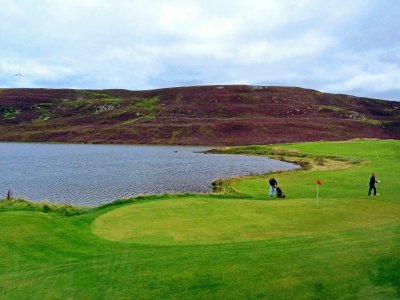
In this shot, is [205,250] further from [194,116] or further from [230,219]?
[194,116]

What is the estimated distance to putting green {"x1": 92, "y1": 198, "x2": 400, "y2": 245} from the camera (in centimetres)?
1891

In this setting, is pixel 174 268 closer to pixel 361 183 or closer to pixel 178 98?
pixel 361 183

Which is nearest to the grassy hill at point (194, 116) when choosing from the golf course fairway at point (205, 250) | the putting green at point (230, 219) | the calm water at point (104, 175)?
the calm water at point (104, 175)

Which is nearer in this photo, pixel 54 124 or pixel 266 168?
pixel 266 168

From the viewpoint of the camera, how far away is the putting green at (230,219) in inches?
744

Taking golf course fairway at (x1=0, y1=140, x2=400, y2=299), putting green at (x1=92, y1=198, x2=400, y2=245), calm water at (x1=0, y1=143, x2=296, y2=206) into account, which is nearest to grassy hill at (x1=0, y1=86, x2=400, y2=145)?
calm water at (x1=0, y1=143, x2=296, y2=206)

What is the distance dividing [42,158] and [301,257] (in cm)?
6696

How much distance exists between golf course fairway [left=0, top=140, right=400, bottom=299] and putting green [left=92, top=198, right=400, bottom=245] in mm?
50

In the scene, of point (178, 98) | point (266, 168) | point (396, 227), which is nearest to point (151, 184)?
point (266, 168)

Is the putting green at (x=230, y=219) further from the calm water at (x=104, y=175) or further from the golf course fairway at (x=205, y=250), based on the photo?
the calm water at (x=104, y=175)

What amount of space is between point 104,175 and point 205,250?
3863cm

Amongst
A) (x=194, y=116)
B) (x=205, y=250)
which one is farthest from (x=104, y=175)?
(x=194, y=116)

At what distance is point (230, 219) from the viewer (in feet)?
73.2

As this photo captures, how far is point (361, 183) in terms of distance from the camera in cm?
3988
